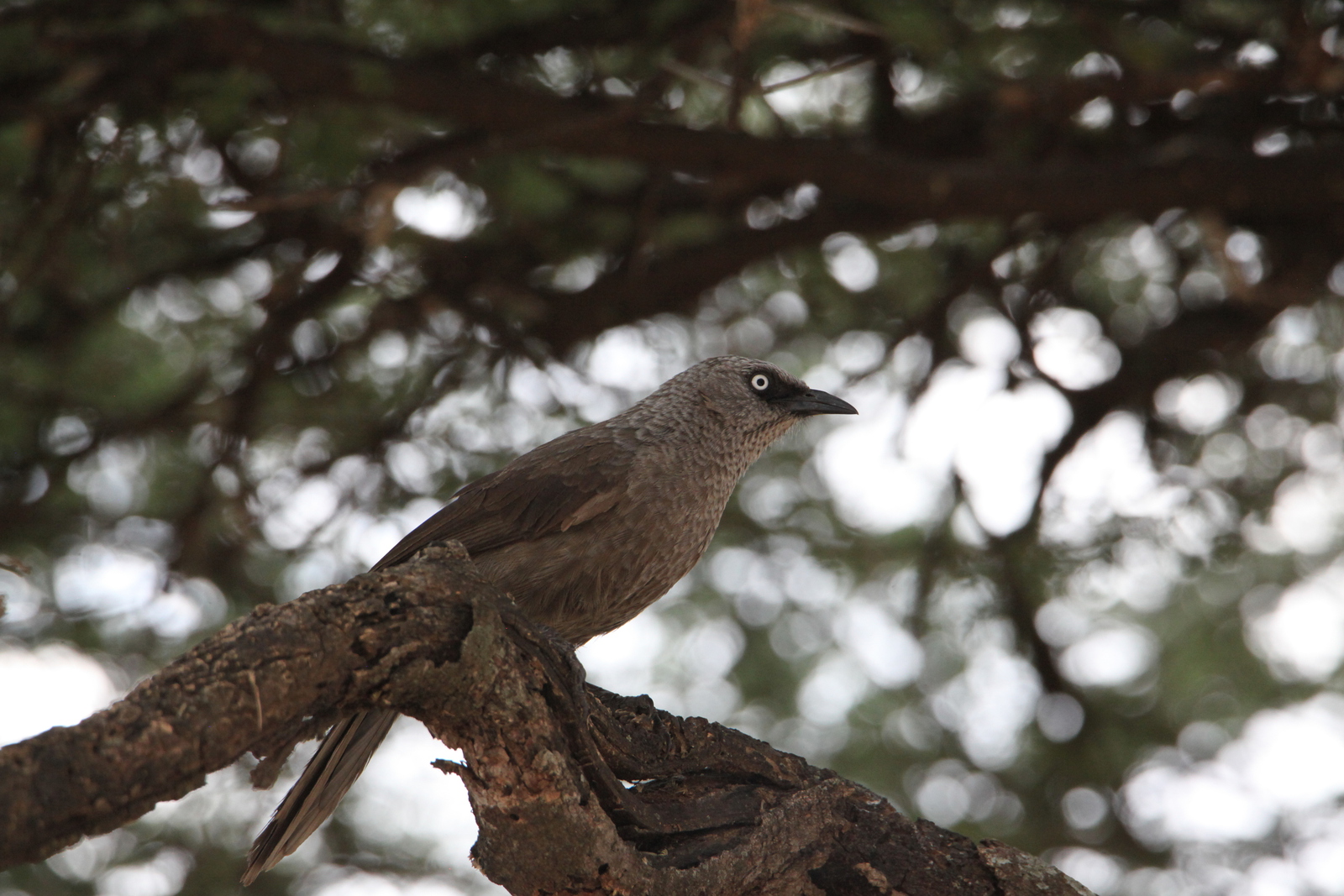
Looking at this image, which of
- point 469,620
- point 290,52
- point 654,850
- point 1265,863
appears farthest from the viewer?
point 1265,863

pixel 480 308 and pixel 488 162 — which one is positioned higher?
pixel 488 162

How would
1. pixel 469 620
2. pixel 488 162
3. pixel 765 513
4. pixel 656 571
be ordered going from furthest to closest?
pixel 765 513 → pixel 488 162 → pixel 656 571 → pixel 469 620

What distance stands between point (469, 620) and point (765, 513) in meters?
4.36

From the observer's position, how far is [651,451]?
13.7 ft

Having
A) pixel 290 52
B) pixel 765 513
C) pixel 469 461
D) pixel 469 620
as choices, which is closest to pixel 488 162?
pixel 290 52

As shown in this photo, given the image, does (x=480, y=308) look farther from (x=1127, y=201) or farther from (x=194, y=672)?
(x=194, y=672)

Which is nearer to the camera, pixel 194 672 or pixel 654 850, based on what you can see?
pixel 194 672

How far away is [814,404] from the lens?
492 cm

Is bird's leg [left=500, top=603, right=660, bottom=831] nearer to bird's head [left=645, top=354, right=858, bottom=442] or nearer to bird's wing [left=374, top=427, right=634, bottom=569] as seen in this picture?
bird's wing [left=374, top=427, right=634, bottom=569]

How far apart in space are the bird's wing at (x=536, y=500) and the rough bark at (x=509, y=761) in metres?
0.85

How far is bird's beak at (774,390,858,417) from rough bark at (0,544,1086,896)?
1949 mm

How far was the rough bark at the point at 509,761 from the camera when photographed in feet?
6.40

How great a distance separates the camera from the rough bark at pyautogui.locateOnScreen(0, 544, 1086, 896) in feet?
6.40

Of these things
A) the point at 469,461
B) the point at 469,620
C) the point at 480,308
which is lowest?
the point at 469,461
